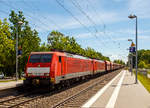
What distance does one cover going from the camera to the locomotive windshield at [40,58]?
1472 cm

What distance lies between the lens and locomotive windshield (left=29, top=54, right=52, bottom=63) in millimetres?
14721

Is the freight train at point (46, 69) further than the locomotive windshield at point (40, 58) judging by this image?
No

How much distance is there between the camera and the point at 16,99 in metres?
12.4

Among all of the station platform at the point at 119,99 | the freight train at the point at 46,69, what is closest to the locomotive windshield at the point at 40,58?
the freight train at the point at 46,69

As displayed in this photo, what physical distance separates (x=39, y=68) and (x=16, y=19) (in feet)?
54.5

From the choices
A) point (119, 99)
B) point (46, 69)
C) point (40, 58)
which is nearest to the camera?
point (119, 99)

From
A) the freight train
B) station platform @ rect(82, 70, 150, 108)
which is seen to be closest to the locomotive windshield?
the freight train

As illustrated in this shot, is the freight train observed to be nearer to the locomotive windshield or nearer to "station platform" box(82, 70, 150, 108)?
the locomotive windshield

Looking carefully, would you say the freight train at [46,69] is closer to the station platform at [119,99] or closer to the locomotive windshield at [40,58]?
the locomotive windshield at [40,58]

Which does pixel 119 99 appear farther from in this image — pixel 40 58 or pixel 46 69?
pixel 40 58

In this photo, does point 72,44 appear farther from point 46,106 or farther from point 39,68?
point 46,106

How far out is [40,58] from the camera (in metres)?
15.0

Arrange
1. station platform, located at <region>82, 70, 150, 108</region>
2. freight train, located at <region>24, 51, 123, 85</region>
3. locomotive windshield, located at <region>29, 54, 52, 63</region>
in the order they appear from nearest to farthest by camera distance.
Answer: station platform, located at <region>82, 70, 150, 108</region>, freight train, located at <region>24, 51, 123, 85</region>, locomotive windshield, located at <region>29, 54, 52, 63</region>

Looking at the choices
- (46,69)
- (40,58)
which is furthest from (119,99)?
(40,58)
